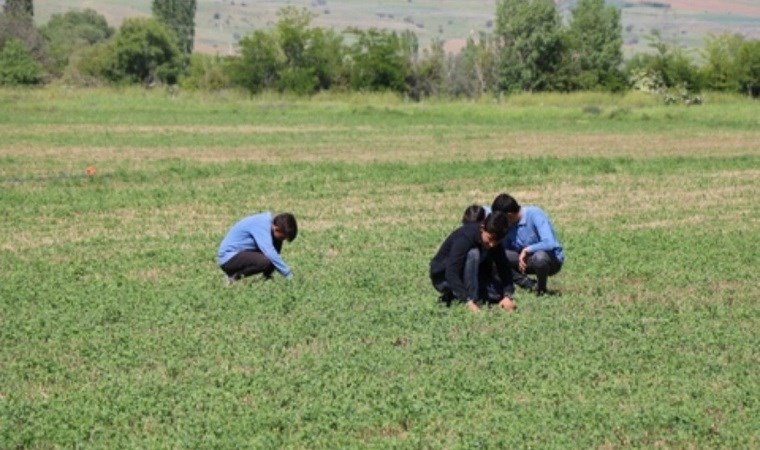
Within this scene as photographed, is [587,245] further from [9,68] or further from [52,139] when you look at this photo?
[9,68]

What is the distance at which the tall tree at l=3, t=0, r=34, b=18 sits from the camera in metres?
105

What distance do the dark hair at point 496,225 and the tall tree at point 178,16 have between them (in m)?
126

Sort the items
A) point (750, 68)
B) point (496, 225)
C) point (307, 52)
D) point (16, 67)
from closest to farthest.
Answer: point (496, 225) < point (750, 68) < point (307, 52) < point (16, 67)

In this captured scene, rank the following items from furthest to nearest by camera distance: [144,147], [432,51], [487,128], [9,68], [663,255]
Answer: [432,51], [9,68], [487,128], [144,147], [663,255]

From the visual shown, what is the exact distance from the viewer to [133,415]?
1026cm

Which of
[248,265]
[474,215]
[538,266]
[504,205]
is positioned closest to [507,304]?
[474,215]

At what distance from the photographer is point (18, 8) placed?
10688 centimetres

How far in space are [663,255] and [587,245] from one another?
53.8 inches

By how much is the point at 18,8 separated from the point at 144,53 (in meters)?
17.9

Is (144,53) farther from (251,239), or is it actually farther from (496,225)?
(496,225)

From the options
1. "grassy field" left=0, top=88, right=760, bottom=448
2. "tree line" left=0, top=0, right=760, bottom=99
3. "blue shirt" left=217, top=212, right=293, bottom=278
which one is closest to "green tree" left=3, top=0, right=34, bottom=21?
"tree line" left=0, top=0, right=760, bottom=99

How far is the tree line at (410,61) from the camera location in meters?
78.8

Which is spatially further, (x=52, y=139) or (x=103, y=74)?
(x=103, y=74)

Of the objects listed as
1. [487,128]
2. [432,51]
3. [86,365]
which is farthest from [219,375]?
[432,51]
